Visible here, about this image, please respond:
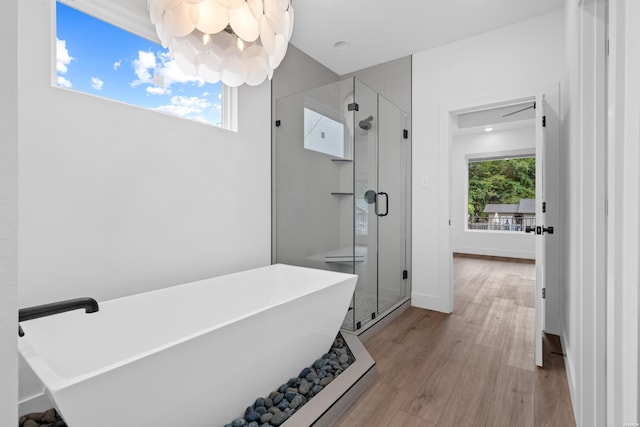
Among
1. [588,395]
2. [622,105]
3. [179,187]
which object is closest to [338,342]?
[588,395]

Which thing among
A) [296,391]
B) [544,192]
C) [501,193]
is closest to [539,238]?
[544,192]

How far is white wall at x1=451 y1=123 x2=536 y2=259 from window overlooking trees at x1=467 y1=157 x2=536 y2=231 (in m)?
0.30

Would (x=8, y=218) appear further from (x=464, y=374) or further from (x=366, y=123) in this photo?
(x=366, y=123)

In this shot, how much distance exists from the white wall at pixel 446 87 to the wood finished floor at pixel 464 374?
0.48 m

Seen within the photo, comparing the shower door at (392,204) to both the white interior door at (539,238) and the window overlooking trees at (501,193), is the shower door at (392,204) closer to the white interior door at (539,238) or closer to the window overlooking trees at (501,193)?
the white interior door at (539,238)

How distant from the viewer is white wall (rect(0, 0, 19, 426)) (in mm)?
366

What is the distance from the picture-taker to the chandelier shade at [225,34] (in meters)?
1.38

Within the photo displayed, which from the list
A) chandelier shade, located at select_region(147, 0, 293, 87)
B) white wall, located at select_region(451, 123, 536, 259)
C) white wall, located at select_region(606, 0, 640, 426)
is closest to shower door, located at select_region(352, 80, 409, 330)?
chandelier shade, located at select_region(147, 0, 293, 87)

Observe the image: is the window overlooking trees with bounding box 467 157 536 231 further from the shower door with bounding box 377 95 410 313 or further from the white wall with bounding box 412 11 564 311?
the shower door with bounding box 377 95 410 313

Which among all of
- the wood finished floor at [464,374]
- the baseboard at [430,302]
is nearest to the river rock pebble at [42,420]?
the wood finished floor at [464,374]

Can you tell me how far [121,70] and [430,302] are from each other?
332cm

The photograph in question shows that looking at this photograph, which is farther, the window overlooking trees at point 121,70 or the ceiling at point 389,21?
the ceiling at point 389,21

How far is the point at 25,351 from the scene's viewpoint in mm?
1092

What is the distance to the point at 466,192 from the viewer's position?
23.0 feet
